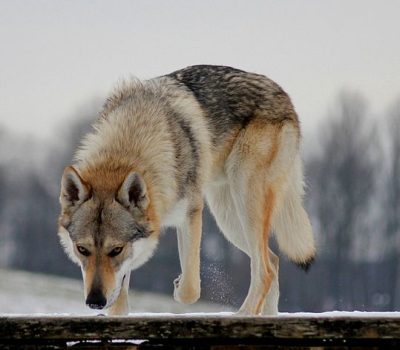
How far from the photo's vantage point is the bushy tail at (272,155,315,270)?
25.7 feet

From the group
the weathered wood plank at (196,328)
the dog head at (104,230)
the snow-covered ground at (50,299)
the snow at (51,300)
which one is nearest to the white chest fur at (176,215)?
the dog head at (104,230)

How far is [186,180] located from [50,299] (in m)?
28.2

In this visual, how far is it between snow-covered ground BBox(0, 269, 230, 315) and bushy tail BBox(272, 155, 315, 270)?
2211cm

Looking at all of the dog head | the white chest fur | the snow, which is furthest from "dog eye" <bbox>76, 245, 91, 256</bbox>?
the snow

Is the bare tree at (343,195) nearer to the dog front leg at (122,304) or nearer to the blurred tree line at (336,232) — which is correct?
the blurred tree line at (336,232)

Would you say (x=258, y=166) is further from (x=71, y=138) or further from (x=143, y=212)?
(x=71, y=138)

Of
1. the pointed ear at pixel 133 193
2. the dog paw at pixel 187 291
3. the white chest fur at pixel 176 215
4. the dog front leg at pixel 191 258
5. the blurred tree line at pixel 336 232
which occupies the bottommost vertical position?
the blurred tree line at pixel 336 232

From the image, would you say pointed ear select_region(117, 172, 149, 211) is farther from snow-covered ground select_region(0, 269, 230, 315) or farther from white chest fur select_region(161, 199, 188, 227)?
snow-covered ground select_region(0, 269, 230, 315)

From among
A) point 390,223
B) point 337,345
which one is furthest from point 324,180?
point 337,345

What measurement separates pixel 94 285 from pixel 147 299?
107 ft

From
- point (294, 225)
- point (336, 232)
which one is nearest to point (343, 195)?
point (336, 232)

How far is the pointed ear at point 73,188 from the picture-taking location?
236 inches

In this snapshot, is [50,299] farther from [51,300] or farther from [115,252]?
[115,252]

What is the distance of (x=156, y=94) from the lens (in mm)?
7270
